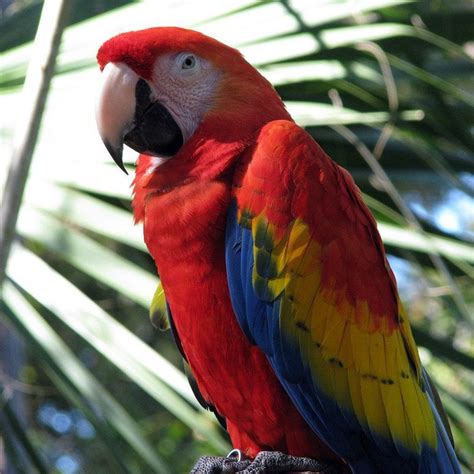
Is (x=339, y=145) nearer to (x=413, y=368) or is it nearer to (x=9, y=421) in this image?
(x=413, y=368)

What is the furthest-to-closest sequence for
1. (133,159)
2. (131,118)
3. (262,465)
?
(133,159)
(131,118)
(262,465)

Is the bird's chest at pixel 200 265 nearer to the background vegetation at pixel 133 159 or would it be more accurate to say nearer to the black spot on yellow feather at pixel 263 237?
the black spot on yellow feather at pixel 263 237

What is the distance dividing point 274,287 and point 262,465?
292mm

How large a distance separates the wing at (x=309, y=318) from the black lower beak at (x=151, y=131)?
0.48ft

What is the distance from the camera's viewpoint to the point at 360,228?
1663mm

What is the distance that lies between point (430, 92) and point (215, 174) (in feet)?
2.94

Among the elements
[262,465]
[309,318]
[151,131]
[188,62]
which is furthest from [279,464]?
[188,62]

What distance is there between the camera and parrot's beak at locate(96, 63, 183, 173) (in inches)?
64.2

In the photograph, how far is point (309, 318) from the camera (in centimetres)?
160

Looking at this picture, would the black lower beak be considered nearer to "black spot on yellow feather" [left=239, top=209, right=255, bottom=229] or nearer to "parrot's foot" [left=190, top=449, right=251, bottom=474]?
"black spot on yellow feather" [left=239, top=209, right=255, bottom=229]

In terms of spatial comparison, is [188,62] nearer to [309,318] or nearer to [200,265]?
[200,265]

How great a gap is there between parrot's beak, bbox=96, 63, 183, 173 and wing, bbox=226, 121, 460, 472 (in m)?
0.16

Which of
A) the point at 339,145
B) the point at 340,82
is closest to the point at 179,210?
the point at 340,82

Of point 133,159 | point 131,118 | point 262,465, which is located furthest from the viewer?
point 133,159
